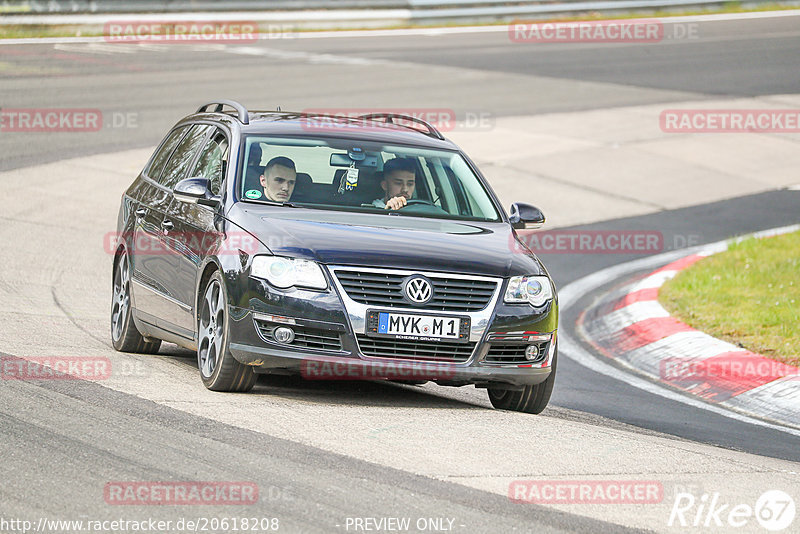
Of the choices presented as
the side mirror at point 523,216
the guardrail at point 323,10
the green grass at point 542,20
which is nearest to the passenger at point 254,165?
the side mirror at point 523,216

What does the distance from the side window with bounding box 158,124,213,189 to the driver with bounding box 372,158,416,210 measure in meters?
1.42

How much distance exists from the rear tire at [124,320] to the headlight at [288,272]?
2.27 metres

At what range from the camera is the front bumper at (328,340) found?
24.3ft

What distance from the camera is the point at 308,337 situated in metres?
7.47

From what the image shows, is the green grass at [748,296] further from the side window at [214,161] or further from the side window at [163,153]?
the side window at [163,153]

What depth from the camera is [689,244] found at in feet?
52.7

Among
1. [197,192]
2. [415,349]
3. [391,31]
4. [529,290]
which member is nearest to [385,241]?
[415,349]

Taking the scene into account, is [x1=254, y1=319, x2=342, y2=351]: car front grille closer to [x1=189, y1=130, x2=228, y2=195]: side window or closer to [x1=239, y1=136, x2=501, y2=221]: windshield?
[x1=239, y1=136, x2=501, y2=221]: windshield

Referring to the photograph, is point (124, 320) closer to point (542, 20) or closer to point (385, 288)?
point (385, 288)

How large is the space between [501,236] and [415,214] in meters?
0.59

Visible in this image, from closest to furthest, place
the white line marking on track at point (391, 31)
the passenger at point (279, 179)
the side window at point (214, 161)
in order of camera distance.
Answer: the passenger at point (279, 179)
the side window at point (214, 161)
the white line marking on track at point (391, 31)

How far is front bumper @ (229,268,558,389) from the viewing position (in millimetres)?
7398

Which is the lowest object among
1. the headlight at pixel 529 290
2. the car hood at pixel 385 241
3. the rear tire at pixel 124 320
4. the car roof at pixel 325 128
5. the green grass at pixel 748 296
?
the green grass at pixel 748 296

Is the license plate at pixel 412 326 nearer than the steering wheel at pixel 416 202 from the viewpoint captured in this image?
Yes
